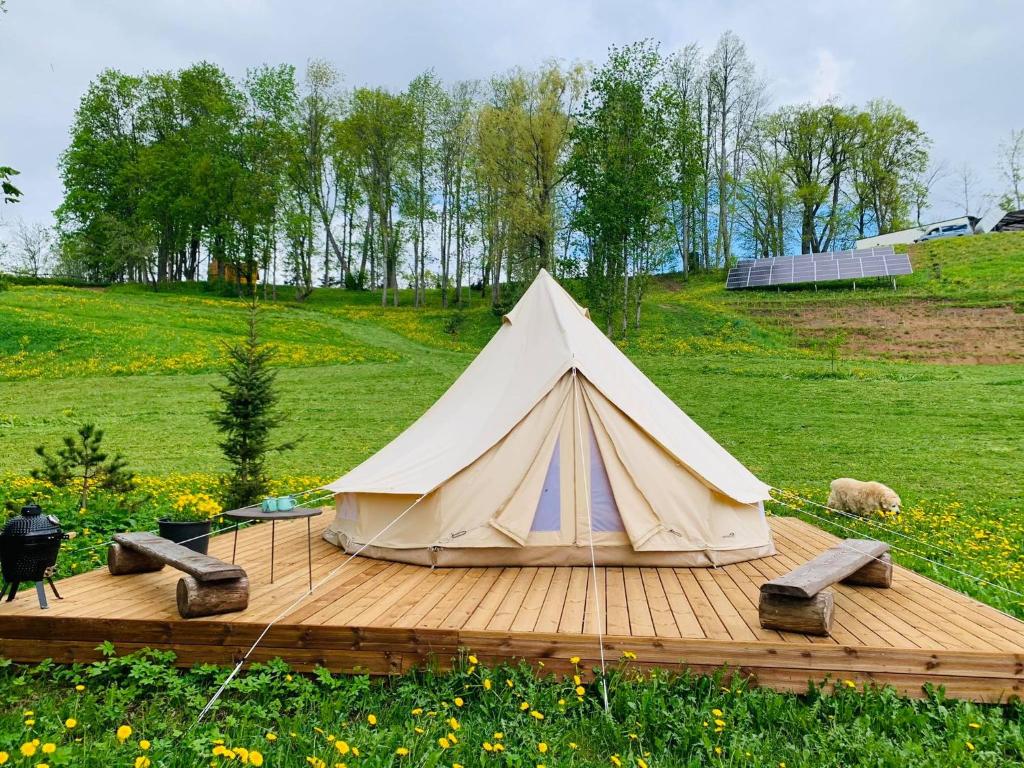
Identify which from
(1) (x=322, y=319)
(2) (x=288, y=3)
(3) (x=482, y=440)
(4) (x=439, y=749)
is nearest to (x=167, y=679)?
(4) (x=439, y=749)

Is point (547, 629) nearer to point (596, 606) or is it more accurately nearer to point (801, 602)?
point (596, 606)

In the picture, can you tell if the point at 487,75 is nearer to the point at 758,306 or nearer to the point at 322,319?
the point at 322,319

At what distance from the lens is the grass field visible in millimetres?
3316

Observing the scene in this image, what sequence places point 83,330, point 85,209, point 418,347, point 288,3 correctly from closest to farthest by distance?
point 288,3
point 83,330
point 418,347
point 85,209

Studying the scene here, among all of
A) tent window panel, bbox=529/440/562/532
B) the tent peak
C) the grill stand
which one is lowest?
the grill stand

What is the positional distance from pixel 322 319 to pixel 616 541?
2965 centimetres

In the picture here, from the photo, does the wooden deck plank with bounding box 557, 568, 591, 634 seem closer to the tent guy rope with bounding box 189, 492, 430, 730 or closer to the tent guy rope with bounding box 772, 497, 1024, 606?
the tent guy rope with bounding box 189, 492, 430, 730

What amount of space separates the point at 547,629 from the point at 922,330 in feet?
91.2

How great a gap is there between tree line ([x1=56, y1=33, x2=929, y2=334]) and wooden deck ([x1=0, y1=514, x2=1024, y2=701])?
21746 mm

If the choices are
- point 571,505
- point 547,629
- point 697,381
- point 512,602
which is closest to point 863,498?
point 571,505

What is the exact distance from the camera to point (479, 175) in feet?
101

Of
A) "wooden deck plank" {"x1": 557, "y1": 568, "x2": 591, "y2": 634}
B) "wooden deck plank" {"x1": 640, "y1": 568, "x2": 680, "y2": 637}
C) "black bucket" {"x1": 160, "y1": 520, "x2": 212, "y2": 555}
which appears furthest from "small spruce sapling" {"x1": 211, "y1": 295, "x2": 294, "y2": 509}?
"wooden deck plank" {"x1": 640, "y1": 568, "x2": 680, "y2": 637}

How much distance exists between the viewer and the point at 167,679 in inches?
152

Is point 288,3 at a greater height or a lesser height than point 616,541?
greater
